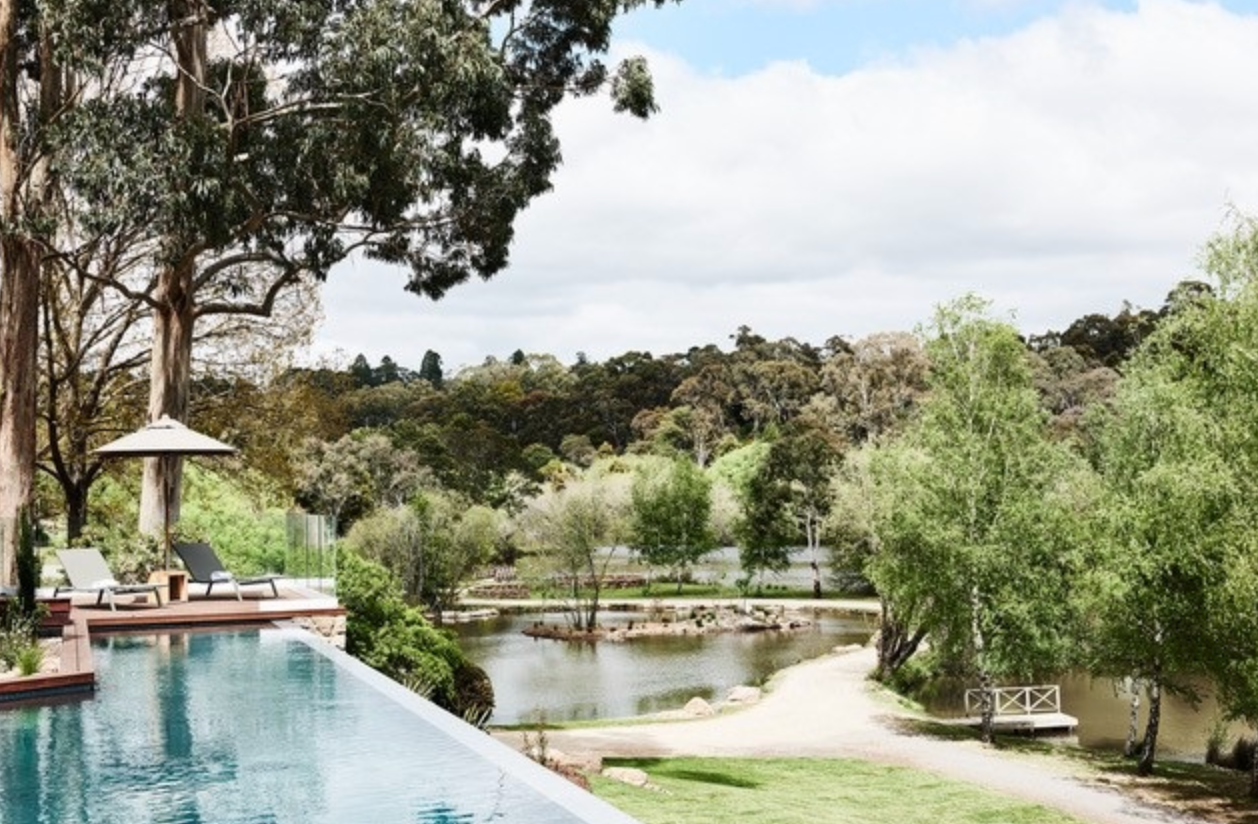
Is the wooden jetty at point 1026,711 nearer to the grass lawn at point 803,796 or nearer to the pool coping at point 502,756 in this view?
the grass lawn at point 803,796

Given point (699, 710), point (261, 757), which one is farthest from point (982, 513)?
point (261, 757)

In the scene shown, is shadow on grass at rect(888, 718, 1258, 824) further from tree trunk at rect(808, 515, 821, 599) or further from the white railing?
tree trunk at rect(808, 515, 821, 599)

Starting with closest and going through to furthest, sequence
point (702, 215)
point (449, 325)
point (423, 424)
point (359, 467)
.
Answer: point (359, 467) → point (702, 215) → point (423, 424) → point (449, 325)

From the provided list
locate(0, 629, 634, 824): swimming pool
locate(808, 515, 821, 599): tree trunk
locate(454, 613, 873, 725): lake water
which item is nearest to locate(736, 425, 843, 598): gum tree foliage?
locate(808, 515, 821, 599): tree trunk

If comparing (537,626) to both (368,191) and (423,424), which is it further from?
(423,424)

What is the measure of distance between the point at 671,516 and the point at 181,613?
3946cm

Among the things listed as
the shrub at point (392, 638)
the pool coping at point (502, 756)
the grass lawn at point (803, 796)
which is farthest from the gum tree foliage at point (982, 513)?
the pool coping at point (502, 756)

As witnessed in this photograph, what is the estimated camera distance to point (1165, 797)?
17.2m

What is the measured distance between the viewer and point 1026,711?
945 inches

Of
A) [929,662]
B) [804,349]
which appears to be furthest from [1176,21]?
[804,349]

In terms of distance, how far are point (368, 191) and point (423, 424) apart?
54736 mm

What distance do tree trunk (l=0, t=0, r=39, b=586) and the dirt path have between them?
7.58 m

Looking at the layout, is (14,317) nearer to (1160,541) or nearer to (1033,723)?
(1160,541)

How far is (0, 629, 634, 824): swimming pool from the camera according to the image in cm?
691
